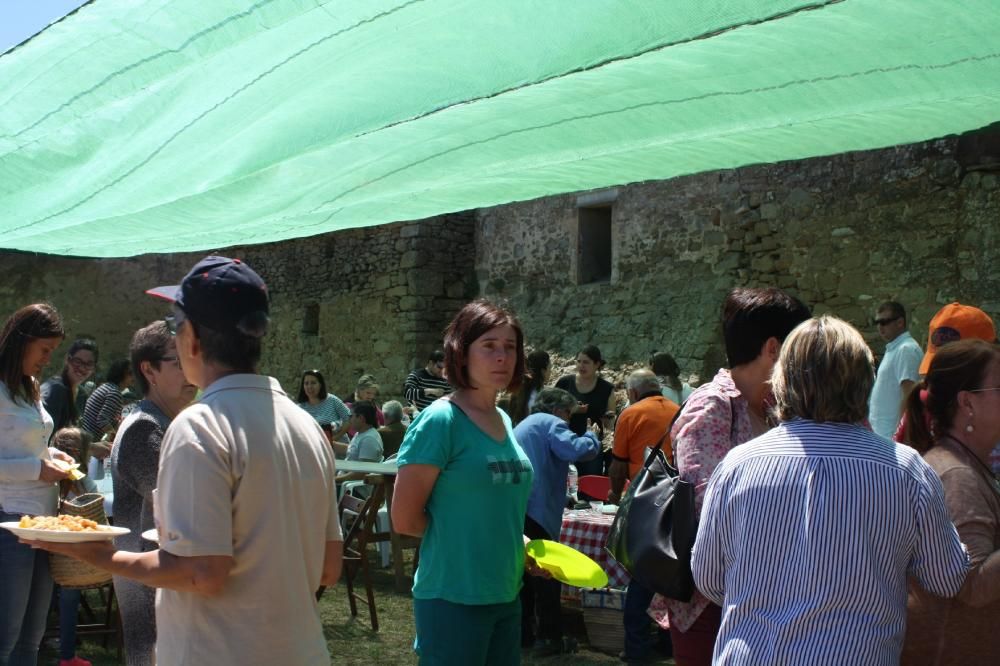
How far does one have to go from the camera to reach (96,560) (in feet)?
6.53

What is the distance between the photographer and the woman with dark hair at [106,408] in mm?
6711

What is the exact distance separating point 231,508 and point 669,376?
6.40 meters

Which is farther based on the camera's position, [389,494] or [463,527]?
[389,494]

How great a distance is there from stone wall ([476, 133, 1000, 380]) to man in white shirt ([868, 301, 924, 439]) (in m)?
2.01

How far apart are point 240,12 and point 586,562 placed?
1.96 m

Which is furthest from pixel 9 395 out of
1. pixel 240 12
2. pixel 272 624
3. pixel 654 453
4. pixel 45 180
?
pixel 654 453

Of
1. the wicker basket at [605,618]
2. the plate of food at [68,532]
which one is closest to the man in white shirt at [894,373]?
the wicker basket at [605,618]

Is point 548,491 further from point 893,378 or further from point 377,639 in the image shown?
point 893,378

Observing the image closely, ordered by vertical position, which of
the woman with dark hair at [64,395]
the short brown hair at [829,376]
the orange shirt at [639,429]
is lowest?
the orange shirt at [639,429]

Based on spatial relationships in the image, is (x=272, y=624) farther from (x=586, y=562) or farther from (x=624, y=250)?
(x=624, y=250)

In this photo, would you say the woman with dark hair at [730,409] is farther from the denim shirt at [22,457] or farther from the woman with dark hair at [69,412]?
the woman with dark hair at [69,412]

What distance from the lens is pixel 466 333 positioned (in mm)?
3004

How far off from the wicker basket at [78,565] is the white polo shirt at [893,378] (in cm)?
463

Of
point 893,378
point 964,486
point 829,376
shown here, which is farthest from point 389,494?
point 829,376
